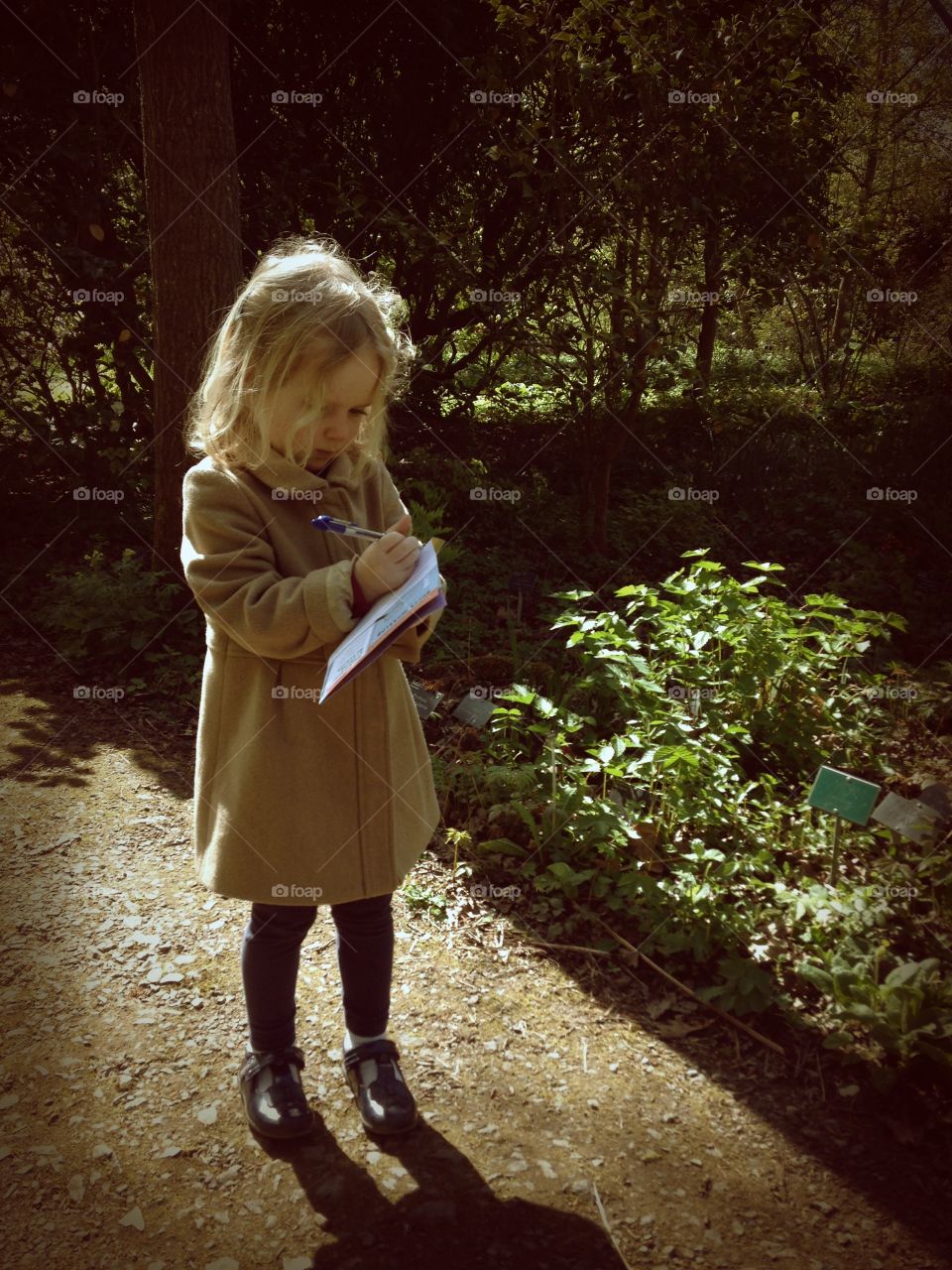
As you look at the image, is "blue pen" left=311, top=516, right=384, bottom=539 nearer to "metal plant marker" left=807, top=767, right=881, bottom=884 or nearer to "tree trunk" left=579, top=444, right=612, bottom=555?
"metal plant marker" left=807, top=767, right=881, bottom=884

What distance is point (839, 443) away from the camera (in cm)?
716

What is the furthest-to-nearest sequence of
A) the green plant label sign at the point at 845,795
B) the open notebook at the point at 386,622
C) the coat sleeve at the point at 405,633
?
the green plant label sign at the point at 845,795 → the coat sleeve at the point at 405,633 → the open notebook at the point at 386,622

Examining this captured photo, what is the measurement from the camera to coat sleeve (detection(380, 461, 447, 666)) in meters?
1.69

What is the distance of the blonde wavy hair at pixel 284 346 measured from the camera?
1.58 m

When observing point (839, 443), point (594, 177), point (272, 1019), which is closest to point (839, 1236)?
point (272, 1019)

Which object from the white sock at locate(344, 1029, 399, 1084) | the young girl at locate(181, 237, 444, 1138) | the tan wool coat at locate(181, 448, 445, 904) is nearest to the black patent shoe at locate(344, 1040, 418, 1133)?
the white sock at locate(344, 1029, 399, 1084)

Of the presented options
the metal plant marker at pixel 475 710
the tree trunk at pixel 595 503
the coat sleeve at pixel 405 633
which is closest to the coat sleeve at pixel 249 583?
the coat sleeve at pixel 405 633

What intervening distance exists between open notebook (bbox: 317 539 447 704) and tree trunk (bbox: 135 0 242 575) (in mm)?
3310

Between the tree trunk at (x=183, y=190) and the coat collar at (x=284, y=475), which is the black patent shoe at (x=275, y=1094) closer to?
the coat collar at (x=284, y=475)

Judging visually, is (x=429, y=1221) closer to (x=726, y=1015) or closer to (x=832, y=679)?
(x=726, y=1015)

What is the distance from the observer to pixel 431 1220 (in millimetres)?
1784

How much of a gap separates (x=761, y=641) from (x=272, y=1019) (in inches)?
90.7

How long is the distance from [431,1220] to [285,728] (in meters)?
1.08

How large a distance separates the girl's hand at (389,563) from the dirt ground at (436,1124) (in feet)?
4.40
